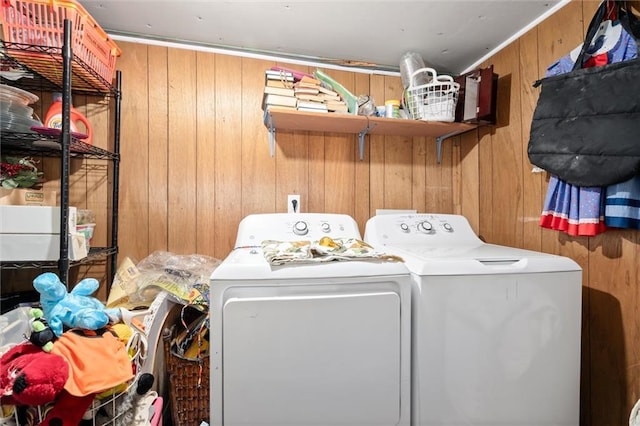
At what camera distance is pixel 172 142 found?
1.60 metres

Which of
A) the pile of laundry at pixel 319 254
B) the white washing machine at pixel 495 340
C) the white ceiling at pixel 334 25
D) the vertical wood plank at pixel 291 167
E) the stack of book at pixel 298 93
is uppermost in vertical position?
the white ceiling at pixel 334 25

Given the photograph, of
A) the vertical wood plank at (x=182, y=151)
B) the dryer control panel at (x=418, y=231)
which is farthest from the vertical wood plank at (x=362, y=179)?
the vertical wood plank at (x=182, y=151)

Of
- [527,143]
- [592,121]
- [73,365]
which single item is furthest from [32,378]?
[527,143]

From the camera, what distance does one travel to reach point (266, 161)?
171 cm

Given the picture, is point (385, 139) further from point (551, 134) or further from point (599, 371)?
point (599, 371)

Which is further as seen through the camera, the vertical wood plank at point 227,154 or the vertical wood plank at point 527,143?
the vertical wood plank at point 227,154

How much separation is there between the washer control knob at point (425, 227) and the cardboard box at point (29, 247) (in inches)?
64.3

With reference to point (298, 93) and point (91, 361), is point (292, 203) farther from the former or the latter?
point (91, 361)

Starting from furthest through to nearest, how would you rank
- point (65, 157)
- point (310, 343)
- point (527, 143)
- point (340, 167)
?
point (340, 167), point (527, 143), point (65, 157), point (310, 343)

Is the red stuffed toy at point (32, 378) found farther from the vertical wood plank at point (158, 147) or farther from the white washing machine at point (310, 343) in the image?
the vertical wood plank at point (158, 147)

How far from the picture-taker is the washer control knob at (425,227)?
1520 mm

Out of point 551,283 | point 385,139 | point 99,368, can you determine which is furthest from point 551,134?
point 99,368

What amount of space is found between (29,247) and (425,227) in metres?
1.75

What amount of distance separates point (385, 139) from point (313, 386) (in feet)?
4.81
